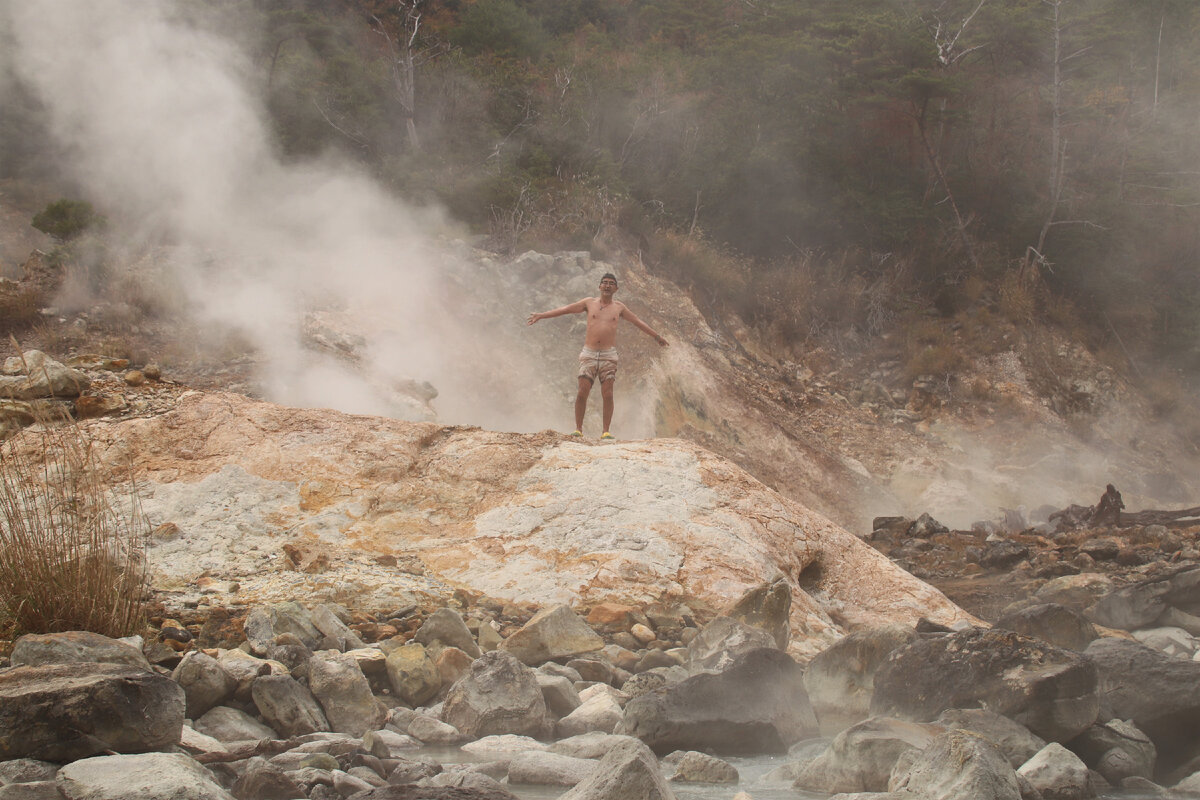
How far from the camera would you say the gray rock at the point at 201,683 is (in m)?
3.15

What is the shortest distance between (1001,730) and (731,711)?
34.1 inches

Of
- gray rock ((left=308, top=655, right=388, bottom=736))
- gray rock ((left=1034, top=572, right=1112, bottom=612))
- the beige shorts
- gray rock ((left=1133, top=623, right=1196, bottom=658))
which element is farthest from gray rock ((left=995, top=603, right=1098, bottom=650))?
the beige shorts

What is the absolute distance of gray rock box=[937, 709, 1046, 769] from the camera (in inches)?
118

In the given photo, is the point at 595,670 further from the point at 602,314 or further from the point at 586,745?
the point at 602,314

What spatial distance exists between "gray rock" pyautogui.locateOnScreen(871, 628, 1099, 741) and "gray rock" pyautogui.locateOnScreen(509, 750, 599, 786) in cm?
117

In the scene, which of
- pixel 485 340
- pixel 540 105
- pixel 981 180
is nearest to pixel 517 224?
pixel 485 340

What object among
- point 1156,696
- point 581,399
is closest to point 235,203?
point 581,399

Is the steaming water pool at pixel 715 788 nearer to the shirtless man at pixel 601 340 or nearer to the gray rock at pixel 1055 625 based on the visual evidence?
the gray rock at pixel 1055 625

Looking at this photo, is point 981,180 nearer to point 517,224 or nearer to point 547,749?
point 517,224

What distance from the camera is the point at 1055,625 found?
4.31m

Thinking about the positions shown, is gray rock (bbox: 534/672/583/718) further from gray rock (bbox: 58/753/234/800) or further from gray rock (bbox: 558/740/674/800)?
gray rock (bbox: 58/753/234/800)

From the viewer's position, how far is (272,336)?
898 cm

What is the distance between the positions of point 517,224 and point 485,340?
255 cm

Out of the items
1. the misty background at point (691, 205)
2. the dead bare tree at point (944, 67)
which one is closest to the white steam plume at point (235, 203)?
the misty background at point (691, 205)
